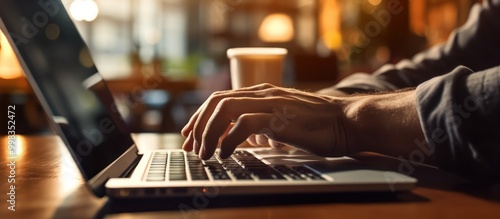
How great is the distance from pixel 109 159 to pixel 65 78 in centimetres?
10

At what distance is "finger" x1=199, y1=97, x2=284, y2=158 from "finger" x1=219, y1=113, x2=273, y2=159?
2 centimetres

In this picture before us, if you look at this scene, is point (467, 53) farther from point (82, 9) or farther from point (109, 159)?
point (82, 9)

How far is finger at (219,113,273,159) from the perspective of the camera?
0.60 m

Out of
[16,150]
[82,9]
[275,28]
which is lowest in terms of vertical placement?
[16,150]

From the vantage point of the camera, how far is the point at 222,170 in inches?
22.0

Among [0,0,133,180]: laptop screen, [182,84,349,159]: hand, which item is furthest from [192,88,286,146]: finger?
[0,0,133,180]: laptop screen

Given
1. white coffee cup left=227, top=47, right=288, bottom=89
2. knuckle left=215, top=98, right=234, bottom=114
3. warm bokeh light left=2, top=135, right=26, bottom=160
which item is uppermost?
white coffee cup left=227, top=47, right=288, bottom=89

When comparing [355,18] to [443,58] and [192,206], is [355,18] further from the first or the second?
[192,206]

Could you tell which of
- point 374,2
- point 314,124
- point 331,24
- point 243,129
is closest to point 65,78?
point 243,129

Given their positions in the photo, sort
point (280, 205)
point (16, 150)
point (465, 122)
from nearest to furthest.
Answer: point (280, 205) → point (465, 122) → point (16, 150)

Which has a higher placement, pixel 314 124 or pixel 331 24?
pixel 331 24

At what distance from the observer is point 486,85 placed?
22.2 inches

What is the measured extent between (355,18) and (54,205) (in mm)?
7236

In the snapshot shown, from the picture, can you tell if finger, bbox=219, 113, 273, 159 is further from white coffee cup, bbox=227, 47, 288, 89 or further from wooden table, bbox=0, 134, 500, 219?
white coffee cup, bbox=227, 47, 288, 89
